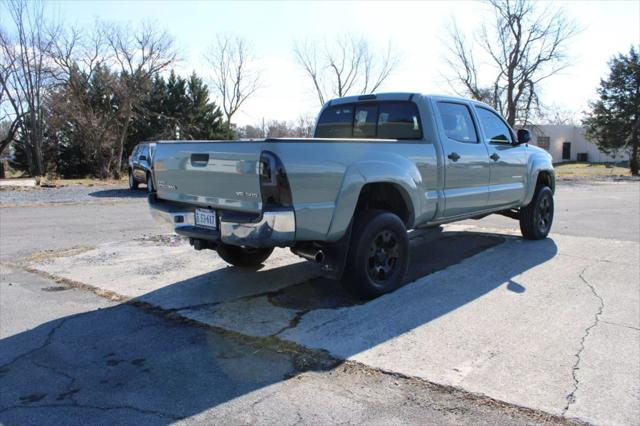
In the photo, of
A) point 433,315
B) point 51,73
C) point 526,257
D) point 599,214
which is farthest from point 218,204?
point 51,73

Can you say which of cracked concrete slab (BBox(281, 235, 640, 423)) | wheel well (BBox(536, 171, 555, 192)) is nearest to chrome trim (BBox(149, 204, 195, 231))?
cracked concrete slab (BBox(281, 235, 640, 423))

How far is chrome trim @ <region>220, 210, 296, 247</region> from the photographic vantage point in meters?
4.09

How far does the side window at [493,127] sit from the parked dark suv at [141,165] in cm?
1321

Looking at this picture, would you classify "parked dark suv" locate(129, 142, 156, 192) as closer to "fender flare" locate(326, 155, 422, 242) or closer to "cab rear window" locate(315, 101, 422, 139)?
"cab rear window" locate(315, 101, 422, 139)

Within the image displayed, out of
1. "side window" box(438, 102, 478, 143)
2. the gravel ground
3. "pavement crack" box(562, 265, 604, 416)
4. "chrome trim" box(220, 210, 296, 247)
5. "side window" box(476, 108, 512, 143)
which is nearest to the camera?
"pavement crack" box(562, 265, 604, 416)

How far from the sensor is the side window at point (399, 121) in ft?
19.0

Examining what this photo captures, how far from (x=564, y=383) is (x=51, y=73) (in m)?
32.3

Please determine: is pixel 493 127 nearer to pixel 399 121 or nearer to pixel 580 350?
pixel 399 121

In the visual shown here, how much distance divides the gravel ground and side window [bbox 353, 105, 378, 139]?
11.4 meters

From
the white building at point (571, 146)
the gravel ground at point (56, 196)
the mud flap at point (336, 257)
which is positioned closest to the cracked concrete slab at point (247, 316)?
the mud flap at point (336, 257)

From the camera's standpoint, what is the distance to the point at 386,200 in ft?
18.0

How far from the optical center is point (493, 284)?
5598mm

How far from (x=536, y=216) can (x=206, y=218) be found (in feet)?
18.1

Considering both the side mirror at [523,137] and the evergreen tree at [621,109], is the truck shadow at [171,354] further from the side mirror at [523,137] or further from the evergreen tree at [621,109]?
the evergreen tree at [621,109]
